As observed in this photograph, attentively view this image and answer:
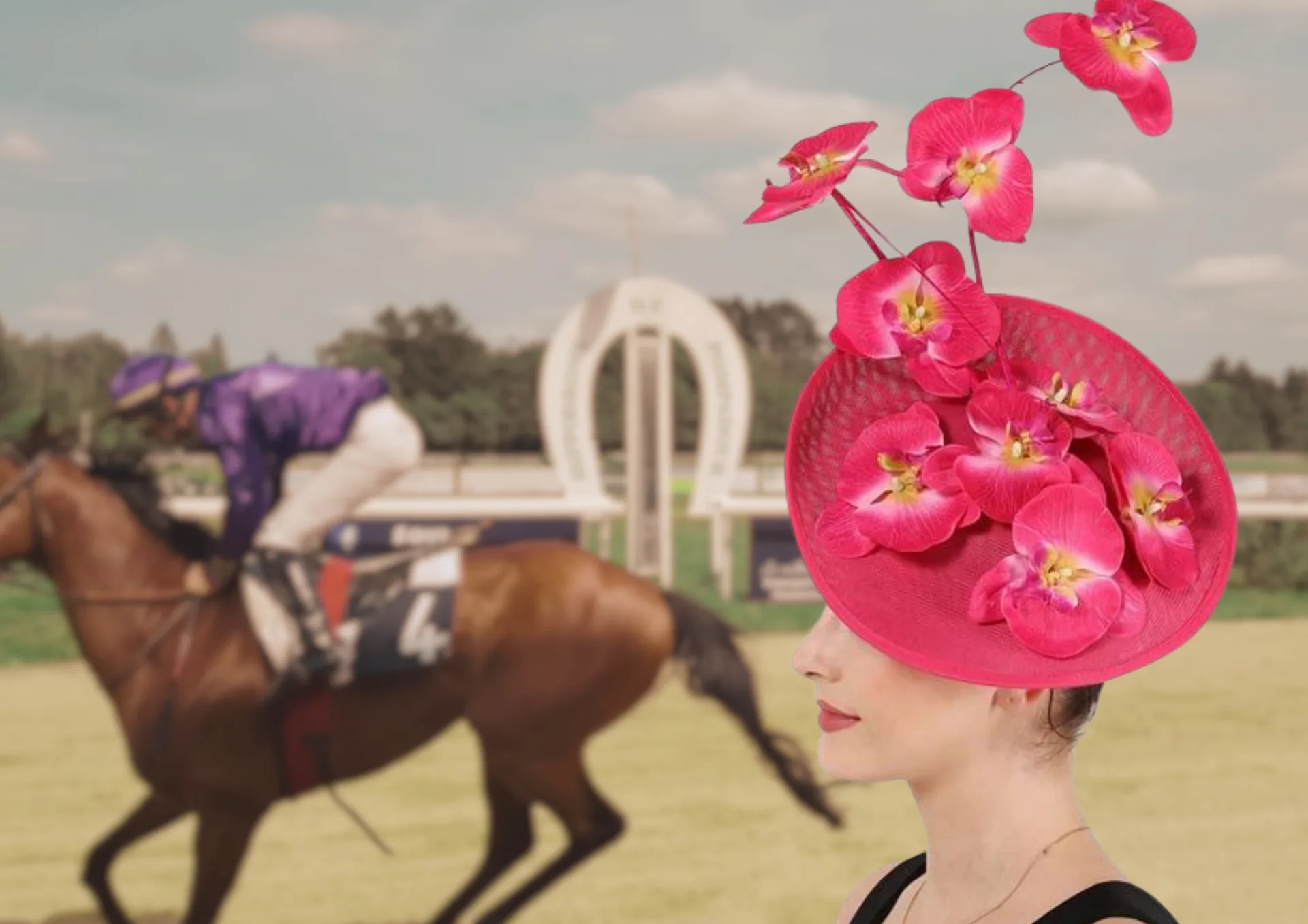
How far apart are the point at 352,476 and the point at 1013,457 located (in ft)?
12.4

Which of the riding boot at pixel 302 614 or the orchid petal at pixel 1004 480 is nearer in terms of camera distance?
the orchid petal at pixel 1004 480

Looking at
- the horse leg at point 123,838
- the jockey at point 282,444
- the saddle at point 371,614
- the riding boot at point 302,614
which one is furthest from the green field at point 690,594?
the horse leg at point 123,838

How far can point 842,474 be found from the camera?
94cm

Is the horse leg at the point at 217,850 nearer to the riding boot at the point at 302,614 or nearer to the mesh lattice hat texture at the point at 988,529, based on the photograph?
the riding boot at the point at 302,614

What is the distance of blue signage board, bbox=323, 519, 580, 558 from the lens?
16.0 ft

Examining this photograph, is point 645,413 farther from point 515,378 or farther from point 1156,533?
point 515,378

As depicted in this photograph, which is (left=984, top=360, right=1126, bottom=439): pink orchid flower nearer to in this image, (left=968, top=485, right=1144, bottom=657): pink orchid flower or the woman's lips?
(left=968, top=485, right=1144, bottom=657): pink orchid flower

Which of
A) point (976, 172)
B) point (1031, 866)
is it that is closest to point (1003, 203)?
point (976, 172)

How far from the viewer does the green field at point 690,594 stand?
8.84 meters

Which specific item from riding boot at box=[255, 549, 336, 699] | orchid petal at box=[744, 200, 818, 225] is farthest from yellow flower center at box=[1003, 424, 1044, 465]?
riding boot at box=[255, 549, 336, 699]

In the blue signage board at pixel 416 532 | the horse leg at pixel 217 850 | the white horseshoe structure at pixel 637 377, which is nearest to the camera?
the horse leg at pixel 217 850

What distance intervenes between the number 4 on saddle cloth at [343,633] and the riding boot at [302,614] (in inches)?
0.5

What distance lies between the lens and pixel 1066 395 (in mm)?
913

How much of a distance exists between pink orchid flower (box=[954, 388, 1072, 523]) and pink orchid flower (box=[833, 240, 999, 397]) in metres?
0.04
